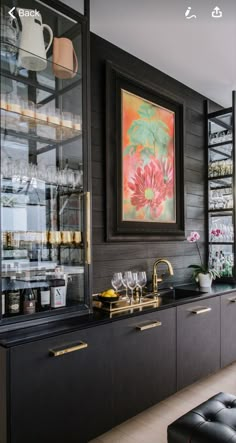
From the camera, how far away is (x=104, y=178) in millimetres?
2500

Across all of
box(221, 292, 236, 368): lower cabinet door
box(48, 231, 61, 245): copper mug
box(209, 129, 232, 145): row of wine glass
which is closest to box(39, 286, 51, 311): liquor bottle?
box(48, 231, 61, 245): copper mug

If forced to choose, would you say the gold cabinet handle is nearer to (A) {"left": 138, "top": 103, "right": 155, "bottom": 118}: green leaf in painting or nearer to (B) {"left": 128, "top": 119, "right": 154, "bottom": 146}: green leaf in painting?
(B) {"left": 128, "top": 119, "right": 154, "bottom": 146}: green leaf in painting

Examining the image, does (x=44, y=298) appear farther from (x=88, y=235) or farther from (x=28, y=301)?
(x=88, y=235)

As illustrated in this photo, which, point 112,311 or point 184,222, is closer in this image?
point 112,311

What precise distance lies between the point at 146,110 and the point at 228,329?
6.50ft

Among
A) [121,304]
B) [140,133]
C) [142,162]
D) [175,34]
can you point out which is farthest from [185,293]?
[175,34]

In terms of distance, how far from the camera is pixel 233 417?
1467 millimetres

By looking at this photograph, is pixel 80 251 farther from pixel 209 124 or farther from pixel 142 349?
pixel 209 124

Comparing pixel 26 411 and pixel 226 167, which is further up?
pixel 226 167

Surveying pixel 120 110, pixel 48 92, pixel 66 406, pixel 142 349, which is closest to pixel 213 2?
pixel 120 110

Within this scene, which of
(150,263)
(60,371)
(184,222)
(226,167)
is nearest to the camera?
(60,371)

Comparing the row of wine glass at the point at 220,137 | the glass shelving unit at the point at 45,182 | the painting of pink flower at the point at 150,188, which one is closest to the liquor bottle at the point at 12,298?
the glass shelving unit at the point at 45,182

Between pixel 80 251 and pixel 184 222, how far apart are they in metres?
1.47

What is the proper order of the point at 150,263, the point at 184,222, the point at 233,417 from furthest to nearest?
the point at 184,222 < the point at 150,263 < the point at 233,417
